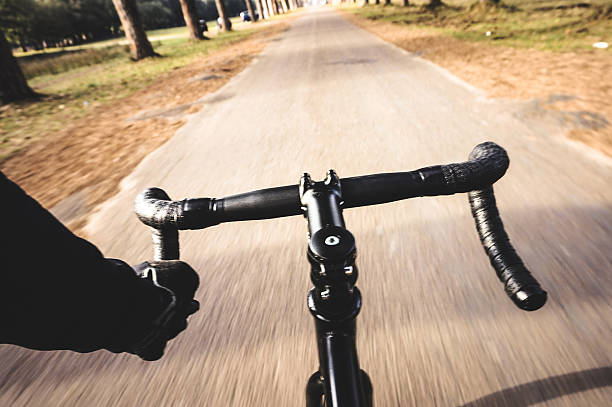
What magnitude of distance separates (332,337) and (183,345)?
4.33ft

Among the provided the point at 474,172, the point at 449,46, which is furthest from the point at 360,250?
the point at 449,46

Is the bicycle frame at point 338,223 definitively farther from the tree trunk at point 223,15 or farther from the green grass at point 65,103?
the tree trunk at point 223,15

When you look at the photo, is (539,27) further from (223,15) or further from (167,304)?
(223,15)

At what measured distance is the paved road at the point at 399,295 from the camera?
54.9 inches

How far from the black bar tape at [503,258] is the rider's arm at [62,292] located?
94cm

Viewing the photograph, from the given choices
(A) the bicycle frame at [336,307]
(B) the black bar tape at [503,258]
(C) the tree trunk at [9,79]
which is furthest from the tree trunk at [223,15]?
(A) the bicycle frame at [336,307]

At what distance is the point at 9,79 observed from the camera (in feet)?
27.4

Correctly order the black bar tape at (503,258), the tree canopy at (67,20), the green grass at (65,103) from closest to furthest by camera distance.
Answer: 1. the black bar tape at (503,258)
2. the green grass at (65,103)
3. the tree canopy at (67,20)

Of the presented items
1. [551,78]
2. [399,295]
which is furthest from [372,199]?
[551,78]

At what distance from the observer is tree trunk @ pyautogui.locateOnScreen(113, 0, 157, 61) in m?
13.3

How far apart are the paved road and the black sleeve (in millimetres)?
880

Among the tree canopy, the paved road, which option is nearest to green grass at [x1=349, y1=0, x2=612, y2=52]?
the paved road

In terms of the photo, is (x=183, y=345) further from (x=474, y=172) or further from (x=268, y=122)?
(x=268, y=122)

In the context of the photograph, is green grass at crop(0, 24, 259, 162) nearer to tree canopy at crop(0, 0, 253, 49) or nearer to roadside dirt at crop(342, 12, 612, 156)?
roadside dirt at crop(342, 12, 612, 156)
